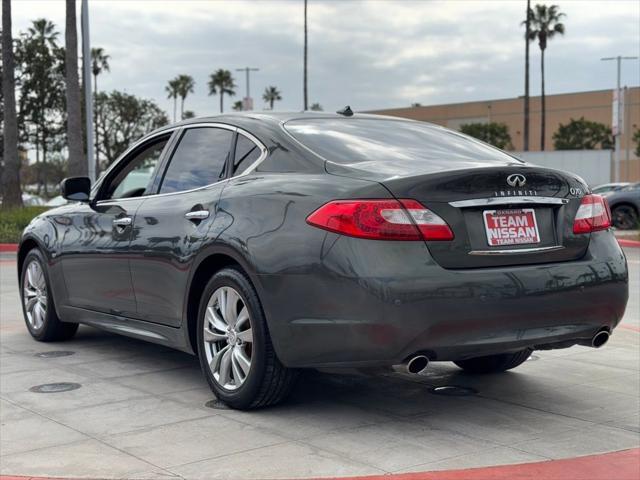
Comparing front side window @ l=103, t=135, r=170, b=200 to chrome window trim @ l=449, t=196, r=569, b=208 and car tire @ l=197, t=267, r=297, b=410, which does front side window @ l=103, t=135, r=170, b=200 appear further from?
chrome window trim @ l=449, t=196, r=569, b=208

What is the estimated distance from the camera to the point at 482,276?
15.3ft

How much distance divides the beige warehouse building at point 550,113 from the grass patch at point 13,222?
237ft

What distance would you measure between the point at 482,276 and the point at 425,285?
31 centimetres

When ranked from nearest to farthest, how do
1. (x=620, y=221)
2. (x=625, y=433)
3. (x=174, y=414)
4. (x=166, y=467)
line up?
(x=166, y=467), (x=625, y=433), (x=174, y=414), (x=620, y=221)

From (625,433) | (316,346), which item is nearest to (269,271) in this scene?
(316,346)

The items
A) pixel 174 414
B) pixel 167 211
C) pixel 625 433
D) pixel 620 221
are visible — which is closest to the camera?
pixel 625 433

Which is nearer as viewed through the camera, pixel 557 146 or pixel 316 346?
pixel 316 346

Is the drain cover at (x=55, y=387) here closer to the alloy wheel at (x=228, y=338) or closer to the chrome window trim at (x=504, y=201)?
the alloy wheel at (x=228, y=338)

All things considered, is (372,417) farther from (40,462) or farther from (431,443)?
(40,462)

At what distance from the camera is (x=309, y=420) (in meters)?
5.09

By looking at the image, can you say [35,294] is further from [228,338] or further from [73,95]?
[73,95]

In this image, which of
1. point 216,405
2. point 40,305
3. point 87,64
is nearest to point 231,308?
point 216,405

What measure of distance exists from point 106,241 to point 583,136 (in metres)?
83.5

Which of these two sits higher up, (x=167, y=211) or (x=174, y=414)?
(x=167, y=211)
